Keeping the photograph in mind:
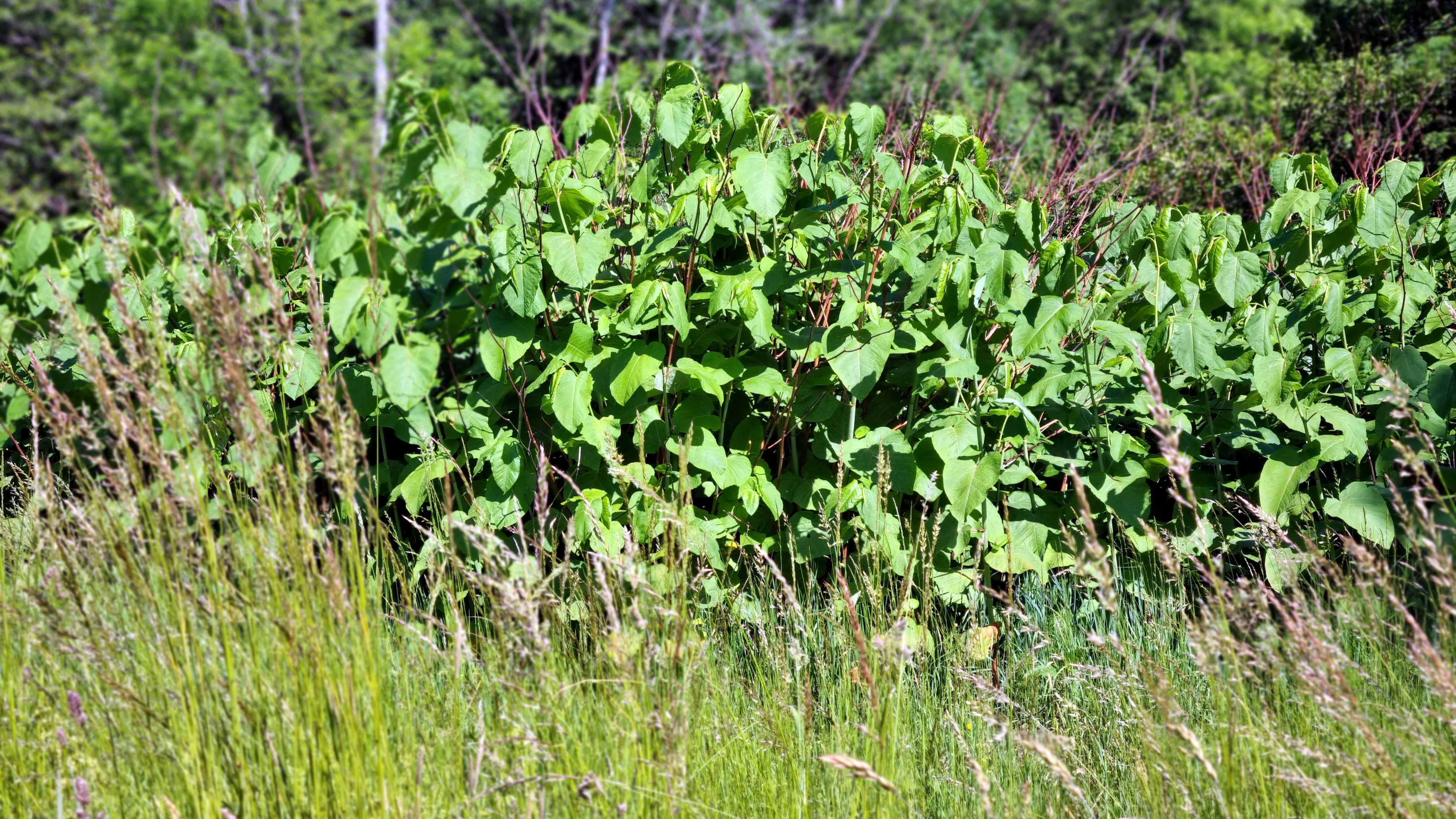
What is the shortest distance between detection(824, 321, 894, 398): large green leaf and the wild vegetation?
0.01m

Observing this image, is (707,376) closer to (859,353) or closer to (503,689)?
(859,353)

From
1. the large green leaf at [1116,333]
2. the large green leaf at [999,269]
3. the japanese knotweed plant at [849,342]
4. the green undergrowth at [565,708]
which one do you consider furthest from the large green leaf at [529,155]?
the large green leaf at [1116,333]

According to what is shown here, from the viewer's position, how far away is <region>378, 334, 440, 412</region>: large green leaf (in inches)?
73.8

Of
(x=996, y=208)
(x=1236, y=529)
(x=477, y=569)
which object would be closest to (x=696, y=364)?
(x=477, y=569)

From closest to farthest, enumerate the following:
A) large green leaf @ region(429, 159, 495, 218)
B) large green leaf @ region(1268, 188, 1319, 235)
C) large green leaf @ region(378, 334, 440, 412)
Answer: large green leaf @ region(378, 334, 440, 412), large green leaf @ region(429, 159, 495, 218), large green leaf @ region(1268, 188, 1319, 235)

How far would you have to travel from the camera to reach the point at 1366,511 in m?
2.23

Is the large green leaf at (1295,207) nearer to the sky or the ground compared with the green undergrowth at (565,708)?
nearer to the sky

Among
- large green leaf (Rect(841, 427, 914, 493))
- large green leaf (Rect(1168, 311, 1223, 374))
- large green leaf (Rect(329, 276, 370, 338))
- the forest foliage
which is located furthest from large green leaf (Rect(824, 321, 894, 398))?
large green leaf (Rect(329, 276, 370, 338))

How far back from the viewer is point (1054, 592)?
7.82ft

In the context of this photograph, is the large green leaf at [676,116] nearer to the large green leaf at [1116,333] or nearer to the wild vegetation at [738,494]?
the wild vegetation at [738,494]

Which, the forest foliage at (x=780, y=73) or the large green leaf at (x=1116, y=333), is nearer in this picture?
the large green leaf at (x=1116, y=333)

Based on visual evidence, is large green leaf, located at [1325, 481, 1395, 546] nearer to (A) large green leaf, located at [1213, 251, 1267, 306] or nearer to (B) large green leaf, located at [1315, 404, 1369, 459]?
(B) large green leaf, located at [1315, 404, 1369, 459]

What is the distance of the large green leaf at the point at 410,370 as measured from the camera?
1875 millimetres

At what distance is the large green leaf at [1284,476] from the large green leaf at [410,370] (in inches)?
69.3
